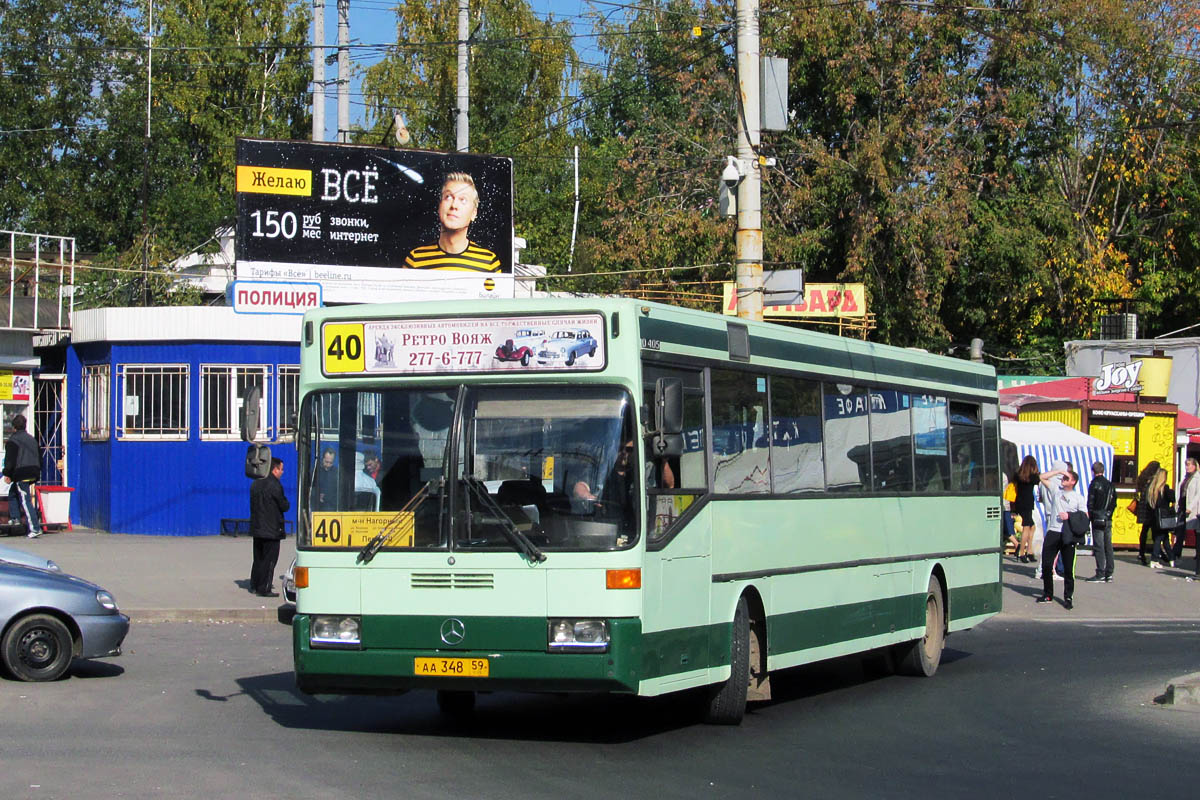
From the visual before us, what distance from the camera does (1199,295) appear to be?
142ft

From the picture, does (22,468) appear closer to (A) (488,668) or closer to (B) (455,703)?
(B) (455,703)

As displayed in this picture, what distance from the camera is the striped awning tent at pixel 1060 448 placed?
26406 millimetres

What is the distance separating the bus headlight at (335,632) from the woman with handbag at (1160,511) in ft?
62.3

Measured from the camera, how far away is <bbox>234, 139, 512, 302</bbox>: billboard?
93.8 feet

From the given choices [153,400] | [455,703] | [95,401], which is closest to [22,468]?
[153,400]

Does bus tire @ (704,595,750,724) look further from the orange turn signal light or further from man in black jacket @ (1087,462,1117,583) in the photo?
man in black jacket @ (1087,462,1117,583)

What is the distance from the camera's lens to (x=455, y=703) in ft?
35.2

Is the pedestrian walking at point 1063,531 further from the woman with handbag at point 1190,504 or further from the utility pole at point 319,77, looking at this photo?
the utility pole at point 319,77

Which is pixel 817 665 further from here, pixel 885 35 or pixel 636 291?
pixel 885 35

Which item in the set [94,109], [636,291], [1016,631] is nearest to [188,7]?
[94,109]

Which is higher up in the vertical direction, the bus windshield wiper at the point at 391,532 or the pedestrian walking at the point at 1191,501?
the bus windshield wiper at the point at 391,532

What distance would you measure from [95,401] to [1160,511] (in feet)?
61.8

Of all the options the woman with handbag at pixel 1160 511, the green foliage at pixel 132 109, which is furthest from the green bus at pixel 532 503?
the green foliage at pixel 132 109

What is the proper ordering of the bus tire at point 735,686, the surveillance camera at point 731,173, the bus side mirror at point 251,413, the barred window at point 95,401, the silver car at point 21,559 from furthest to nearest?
the barred window at point 95,401
the surveillance camera at point 731,173
the silver car at point 21,559
the bus tire at point 735,686
the bus side mirror at point 251,413
